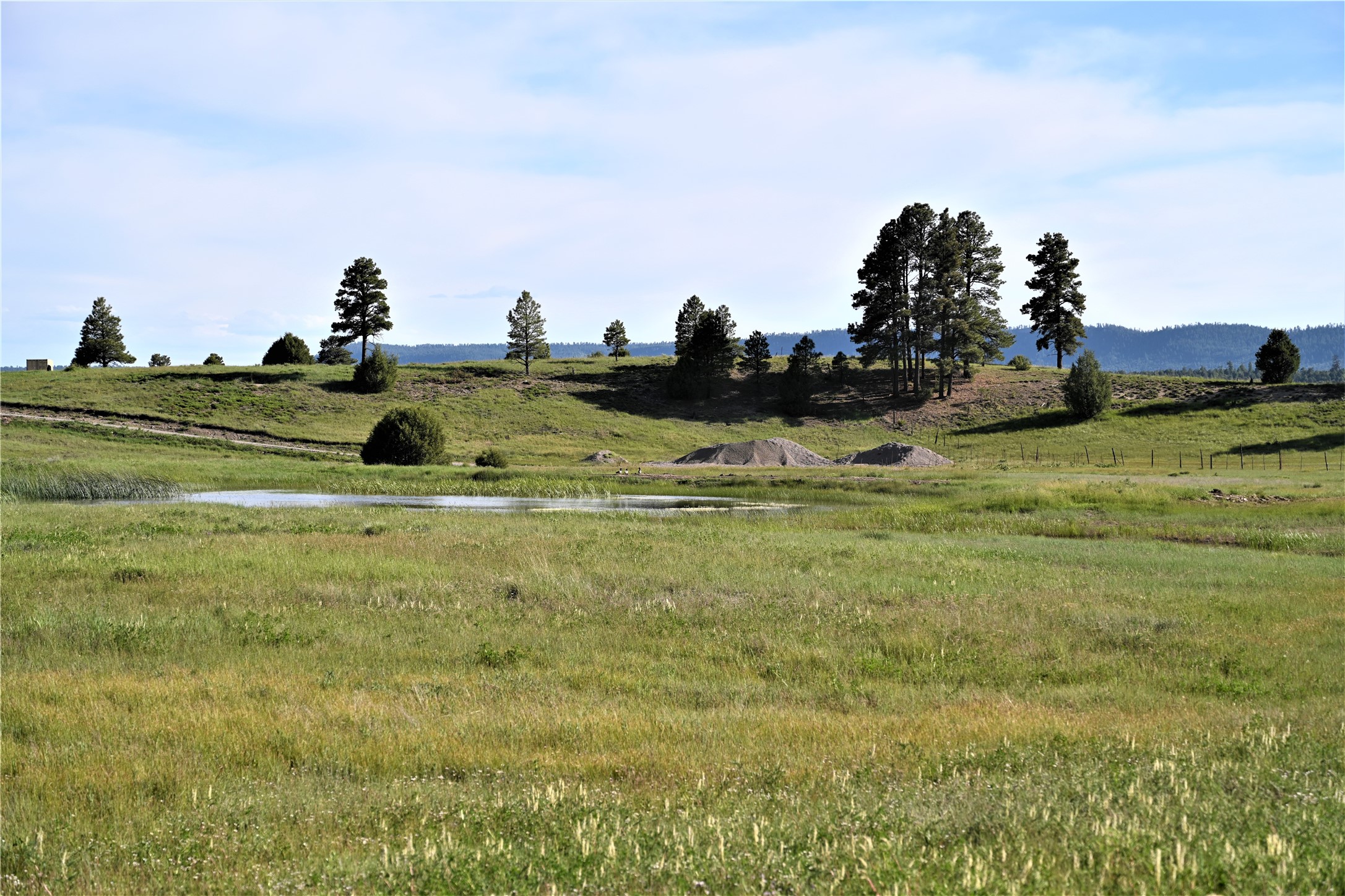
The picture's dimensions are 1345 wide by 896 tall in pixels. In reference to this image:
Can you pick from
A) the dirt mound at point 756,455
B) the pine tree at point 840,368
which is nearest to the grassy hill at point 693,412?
the pine tree at point 840,368

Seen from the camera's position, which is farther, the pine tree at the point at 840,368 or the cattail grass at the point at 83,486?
the pine tree at the point at 840,368

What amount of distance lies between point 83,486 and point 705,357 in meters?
72.8

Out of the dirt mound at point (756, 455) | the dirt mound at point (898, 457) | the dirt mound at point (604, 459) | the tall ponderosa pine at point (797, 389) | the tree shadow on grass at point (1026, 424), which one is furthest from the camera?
the tall ponderosa pine at point (797, 389)

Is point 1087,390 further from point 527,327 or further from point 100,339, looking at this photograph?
point 100,339

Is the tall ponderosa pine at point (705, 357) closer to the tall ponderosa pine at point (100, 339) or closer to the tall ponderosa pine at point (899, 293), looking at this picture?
the tall ponderosa pine at point (899, 293)

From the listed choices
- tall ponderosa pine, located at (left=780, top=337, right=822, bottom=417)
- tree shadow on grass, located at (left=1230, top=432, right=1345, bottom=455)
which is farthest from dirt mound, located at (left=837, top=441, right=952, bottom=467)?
tall ponderosa pine, located at (left=780, top=337, right=822, bottom=417)

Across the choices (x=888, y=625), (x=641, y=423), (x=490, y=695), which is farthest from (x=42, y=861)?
(x=641, y=423)

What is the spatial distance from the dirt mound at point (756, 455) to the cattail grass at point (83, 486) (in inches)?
1416

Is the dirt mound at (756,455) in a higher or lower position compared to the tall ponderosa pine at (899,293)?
lower

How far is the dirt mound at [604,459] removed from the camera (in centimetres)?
7594

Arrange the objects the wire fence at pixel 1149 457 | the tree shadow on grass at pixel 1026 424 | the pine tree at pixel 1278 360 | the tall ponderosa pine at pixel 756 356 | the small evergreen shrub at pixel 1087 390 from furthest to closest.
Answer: the tall ponderosa pine at pixel 756 356
the pine tree at pixel 1278 360
the small evergreen shrub at pixel 1087 390
the tree shadow on grass at pixel 1026 424
the wire fence at pixel 1149 457

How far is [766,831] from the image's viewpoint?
6668mm

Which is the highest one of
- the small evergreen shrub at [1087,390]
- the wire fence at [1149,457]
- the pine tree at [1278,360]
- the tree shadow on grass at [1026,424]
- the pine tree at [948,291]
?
the pine tree at [948,291]

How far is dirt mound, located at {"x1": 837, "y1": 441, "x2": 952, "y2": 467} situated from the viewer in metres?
74.2
